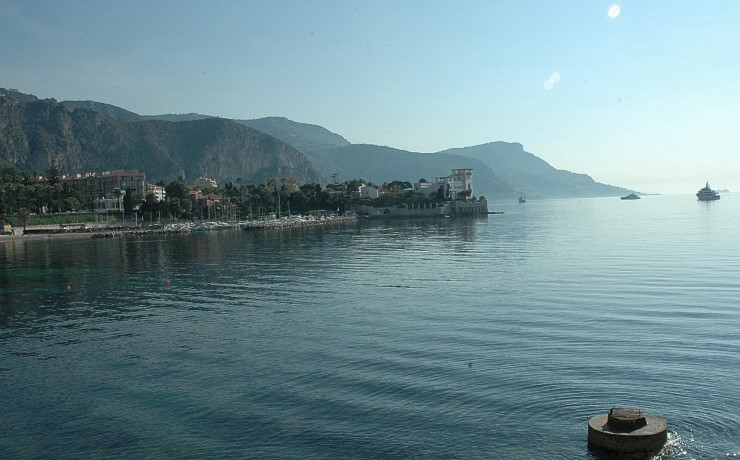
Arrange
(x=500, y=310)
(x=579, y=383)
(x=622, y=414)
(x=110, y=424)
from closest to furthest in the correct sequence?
(x=622, y=414) < (x=110, y=424) < (x=579, y=383) < (x=500, y=310)

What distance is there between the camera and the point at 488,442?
12.0 m

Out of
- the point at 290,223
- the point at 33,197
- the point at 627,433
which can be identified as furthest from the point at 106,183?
the point at 627,433

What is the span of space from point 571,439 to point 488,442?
5.30ft

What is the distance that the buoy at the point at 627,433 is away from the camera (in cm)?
1131

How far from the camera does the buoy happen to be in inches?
445

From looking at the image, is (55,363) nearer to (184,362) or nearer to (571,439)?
(184,362)

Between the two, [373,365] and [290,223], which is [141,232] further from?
[373,365]

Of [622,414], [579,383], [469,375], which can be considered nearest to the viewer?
[622,414]

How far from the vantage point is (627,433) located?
37.2 ft

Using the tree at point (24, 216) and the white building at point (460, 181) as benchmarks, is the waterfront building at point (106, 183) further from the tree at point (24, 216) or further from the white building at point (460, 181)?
the white building at point (460, 181)

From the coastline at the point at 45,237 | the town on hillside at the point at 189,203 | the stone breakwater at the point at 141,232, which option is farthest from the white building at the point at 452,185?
the coastline at the point at 45,237

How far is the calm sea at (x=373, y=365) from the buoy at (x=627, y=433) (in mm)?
420

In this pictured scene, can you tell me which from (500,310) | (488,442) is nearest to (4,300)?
(500,310)

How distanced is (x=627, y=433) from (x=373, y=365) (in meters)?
7.69
